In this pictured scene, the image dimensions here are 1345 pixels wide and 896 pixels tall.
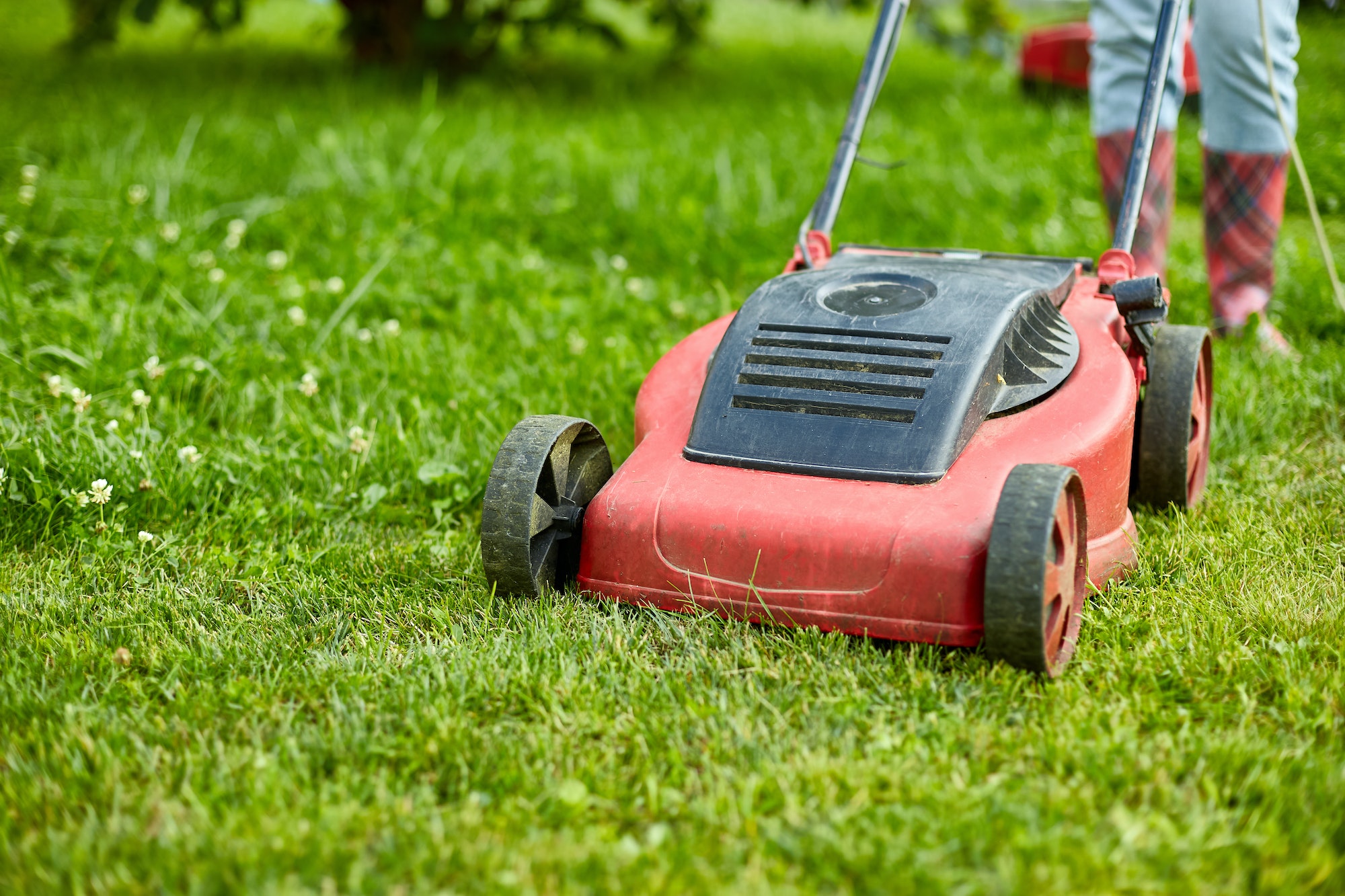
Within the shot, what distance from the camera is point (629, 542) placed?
1.60 metres

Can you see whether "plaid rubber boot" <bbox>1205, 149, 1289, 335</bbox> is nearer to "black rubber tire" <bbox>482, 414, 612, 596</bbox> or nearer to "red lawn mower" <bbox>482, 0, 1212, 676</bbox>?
"red lawn mower" <bbox>482, 0, 1212, 676</bbox>

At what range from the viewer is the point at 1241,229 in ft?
8.48

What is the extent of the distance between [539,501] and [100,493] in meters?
0.79

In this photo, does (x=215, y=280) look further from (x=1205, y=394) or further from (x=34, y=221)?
(x=1205, y=394)

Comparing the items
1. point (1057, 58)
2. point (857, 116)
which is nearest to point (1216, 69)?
point (857, 116)

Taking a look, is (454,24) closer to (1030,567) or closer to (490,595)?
(490,595)

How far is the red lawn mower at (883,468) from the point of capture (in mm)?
1449

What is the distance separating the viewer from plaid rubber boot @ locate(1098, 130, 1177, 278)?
256 centimetres

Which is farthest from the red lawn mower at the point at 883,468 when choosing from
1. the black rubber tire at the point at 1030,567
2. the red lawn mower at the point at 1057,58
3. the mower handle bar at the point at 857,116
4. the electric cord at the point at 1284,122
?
the red lawn mower at the point at 1057,58

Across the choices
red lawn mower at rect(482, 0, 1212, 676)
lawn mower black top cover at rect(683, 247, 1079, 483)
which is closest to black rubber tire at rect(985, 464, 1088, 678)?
red lawn mower at rect(482, 0, 1212, 676)

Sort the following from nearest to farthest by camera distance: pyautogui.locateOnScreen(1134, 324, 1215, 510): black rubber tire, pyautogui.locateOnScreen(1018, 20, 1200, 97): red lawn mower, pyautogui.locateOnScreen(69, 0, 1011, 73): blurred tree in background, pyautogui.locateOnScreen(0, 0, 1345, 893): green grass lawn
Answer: pyautogui.locateOnScreen(0, 0, 1345, 893): green grass lawn < pyautogui.locateOnScreen(1134, 324, 1215, 510): black rubber tire < pyautogui.locateOnScreen(69, 0, 1011, 73): blurred tree in background < pyautogui.locateOnScreen(1018, 20, 1200, 97): red lawn mower

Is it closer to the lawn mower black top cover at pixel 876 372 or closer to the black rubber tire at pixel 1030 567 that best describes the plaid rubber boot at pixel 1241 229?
the lawn mower black top cover at pixel 876 372

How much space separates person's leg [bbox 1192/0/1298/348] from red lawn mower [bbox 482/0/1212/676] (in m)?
0.80

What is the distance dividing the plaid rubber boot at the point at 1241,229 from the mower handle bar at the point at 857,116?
79 cm
